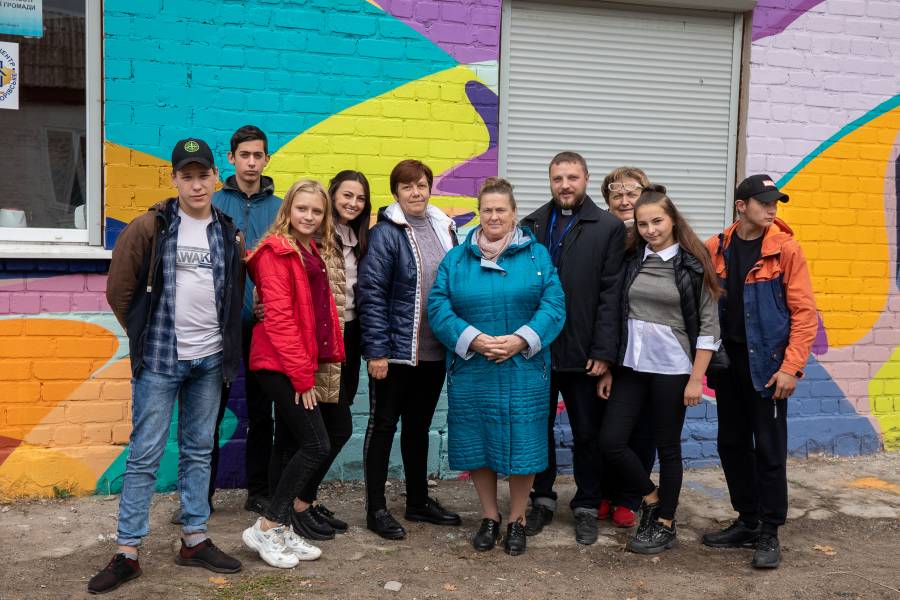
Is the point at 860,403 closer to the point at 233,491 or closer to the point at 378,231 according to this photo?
the point at 378,231

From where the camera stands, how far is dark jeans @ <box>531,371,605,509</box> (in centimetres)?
461

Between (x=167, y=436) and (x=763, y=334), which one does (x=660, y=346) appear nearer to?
(x=763, y=334)

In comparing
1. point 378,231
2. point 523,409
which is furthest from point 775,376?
point 378,231

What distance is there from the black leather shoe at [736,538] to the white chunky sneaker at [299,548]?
2056mm

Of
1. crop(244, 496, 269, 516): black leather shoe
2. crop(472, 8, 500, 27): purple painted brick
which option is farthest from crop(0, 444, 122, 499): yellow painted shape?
crop(472, 8, 500, 27): purple painted brick

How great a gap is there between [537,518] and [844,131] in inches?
146

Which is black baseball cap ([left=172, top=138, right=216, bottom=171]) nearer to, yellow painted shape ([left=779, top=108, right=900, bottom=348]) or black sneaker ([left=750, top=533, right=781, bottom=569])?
black sneaker ([left=750, top=533, right=781, bottom=569])

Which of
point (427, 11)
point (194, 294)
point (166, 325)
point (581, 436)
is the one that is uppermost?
point (427, 11)

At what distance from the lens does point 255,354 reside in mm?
3990

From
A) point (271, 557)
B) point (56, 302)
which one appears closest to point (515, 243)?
point (271, 557)

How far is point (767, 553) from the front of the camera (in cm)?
427

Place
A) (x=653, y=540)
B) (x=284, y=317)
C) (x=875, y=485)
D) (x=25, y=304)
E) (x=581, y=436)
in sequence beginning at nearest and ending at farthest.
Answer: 1. (x=284, y=317)
2. (x=653, y=540)
3. (x=581, y=436)
4. (x=25, y=304)
5. (x=875, y=485)

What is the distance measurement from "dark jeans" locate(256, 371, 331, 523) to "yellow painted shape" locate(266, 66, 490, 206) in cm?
169

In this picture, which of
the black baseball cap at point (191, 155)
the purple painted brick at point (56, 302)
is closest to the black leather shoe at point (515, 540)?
the black baseball cap at point (191, 155)
